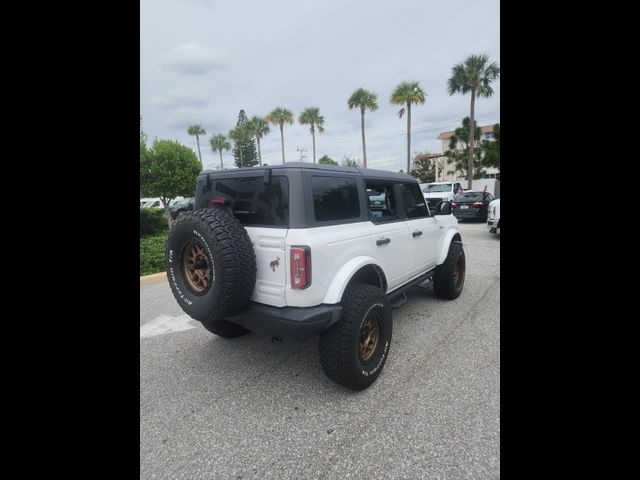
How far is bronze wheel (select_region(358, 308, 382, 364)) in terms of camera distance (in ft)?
8.71

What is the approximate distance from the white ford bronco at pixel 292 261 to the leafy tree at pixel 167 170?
38.8ft

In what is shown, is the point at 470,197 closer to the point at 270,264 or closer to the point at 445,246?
the point at 445,246

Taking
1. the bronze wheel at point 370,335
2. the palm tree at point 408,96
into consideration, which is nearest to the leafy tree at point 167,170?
the bronze wheel at point 370,335

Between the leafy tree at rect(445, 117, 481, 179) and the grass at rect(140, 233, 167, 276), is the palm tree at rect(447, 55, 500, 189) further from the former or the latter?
the grass at rect(140, 233, 167, 276)

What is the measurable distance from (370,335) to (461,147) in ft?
110

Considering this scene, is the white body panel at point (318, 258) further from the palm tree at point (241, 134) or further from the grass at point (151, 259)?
the palm tree at point (241, 134)

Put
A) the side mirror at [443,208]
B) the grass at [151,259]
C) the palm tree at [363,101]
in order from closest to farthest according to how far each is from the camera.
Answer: the side mirror at [443,208] → the grass at [151,259] → the palm tree at [363,101]

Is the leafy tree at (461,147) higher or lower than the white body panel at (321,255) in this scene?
higher

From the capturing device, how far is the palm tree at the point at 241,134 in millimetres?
50406

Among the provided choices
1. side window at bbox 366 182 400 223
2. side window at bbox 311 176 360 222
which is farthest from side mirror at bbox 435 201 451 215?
side window at bbox 311 176 360 222
